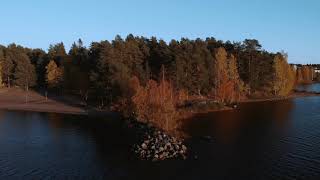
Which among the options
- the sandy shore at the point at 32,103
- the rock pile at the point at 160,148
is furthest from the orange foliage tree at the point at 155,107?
the sandy shore at the point at 32,103

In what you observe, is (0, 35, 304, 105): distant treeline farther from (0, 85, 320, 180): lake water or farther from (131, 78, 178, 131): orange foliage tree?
(0, 85, 320, 180): lake water

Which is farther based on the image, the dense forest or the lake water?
the dense forest

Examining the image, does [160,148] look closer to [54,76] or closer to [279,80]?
[54,76]

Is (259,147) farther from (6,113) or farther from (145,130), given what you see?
(6,113)

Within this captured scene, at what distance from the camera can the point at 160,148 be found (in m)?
50.0

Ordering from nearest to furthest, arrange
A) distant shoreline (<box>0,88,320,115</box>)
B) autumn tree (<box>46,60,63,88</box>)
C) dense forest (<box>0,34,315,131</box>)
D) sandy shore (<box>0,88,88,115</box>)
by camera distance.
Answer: dense forest (<box>0,34,315,131</box>) → distant shoreline (<box>0,88,320,115</box>) → sandy shore (<box>0,88,88,115</box>) → autumn tree (<box>46,60,63,88</box>)

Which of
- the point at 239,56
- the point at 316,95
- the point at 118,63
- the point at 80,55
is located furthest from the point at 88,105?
the point at 316,95

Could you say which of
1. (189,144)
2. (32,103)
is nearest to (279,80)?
(32,103)

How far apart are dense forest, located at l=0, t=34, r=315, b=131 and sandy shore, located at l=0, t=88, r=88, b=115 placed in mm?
5039

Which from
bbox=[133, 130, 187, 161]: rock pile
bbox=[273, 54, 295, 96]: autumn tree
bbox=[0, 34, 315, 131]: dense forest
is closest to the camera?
bbox=[133, 130, 187, 161]: rock pile

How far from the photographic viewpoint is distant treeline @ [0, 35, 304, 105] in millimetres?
99562

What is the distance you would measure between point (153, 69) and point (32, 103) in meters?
35.2

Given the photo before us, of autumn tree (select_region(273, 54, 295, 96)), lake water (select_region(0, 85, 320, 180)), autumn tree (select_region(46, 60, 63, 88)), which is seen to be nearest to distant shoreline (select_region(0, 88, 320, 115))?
autumn tree (select_region(273, 54, 295, 96))

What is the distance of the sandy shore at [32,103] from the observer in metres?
103
